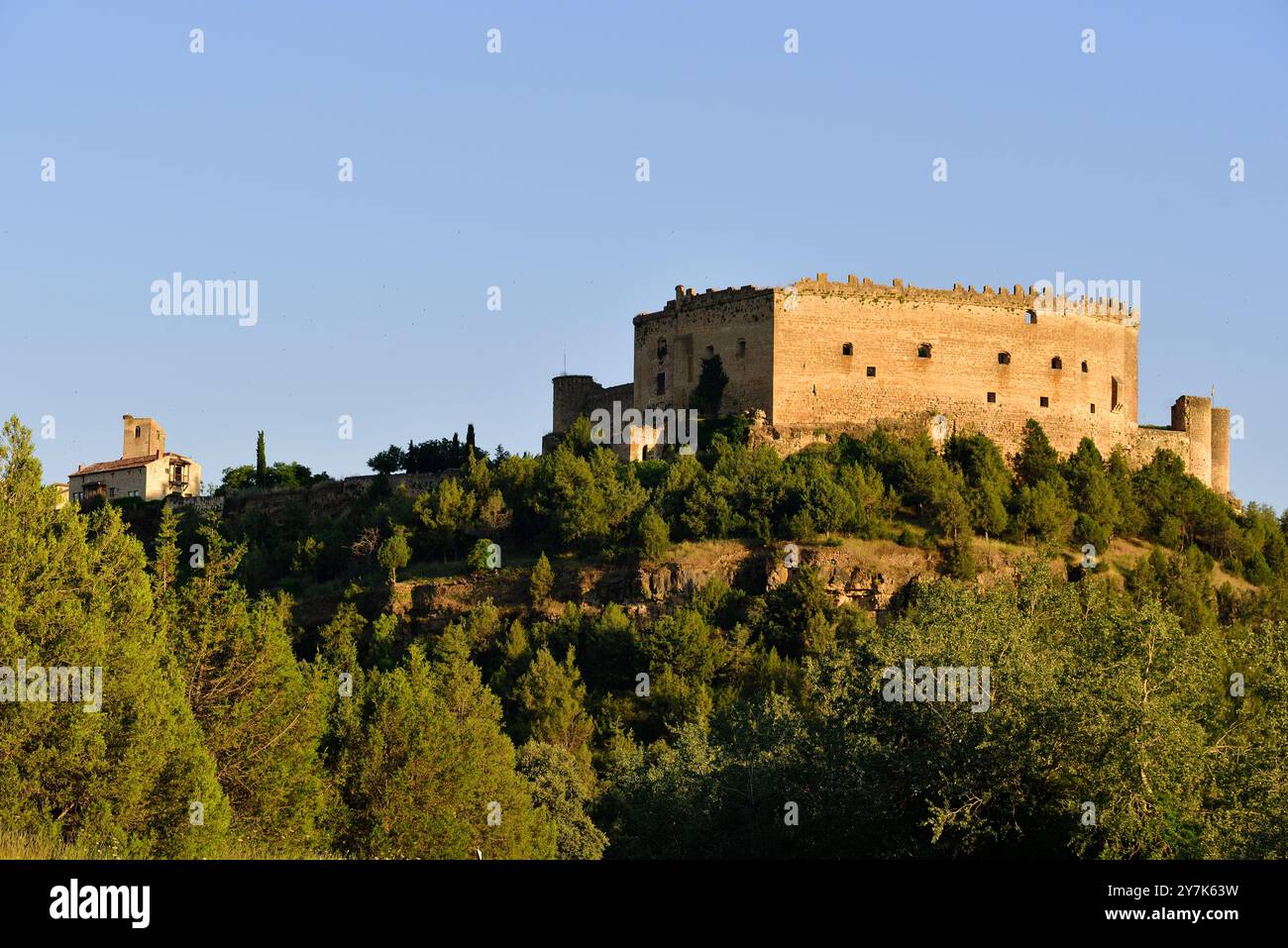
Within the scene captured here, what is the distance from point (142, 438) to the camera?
244ft

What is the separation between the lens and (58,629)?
88.0 feet

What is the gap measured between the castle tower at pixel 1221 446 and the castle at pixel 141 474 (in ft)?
125

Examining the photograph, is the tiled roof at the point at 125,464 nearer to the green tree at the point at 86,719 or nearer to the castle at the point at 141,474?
the castle at the point at 141,474

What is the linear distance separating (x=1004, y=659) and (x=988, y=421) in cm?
3628

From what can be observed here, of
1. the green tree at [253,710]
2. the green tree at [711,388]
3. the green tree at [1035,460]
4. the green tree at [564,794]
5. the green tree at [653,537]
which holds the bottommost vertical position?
the green tree at [564,794]

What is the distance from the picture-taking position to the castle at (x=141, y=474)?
71.8 m

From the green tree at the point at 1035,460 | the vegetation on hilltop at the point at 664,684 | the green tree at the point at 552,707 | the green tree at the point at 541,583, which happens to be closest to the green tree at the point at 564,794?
the vegetation on hilltop at the point at 664,684

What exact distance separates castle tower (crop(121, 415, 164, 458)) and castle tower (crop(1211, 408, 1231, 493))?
132 feet

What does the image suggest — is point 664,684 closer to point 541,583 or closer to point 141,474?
point 541,583

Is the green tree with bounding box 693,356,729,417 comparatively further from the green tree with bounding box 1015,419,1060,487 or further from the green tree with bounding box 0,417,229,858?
the green tree with bounding box 0,417,229,858

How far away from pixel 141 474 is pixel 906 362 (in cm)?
2971

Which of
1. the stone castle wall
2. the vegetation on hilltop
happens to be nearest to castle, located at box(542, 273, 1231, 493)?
the stone castle wall

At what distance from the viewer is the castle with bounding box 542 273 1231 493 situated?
62875 millimetres

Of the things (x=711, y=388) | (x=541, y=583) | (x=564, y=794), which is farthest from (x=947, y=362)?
(x=564, y=794)
